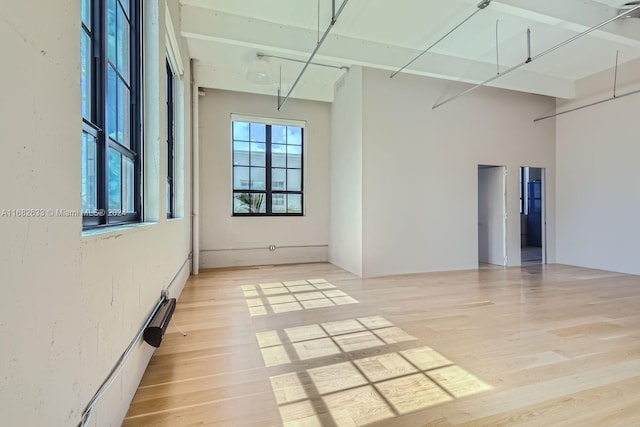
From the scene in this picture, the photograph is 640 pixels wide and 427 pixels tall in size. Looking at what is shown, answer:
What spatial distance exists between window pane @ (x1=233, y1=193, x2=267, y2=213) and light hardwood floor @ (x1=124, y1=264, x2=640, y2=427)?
242 cm

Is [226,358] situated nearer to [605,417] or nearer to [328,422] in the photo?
[328,422]

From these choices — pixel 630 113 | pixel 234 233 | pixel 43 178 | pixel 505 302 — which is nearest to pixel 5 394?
pixel 43 178

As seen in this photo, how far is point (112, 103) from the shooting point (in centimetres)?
194

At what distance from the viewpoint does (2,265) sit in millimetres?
767

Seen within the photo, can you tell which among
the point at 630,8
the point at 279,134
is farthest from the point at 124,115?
the point at 630,8

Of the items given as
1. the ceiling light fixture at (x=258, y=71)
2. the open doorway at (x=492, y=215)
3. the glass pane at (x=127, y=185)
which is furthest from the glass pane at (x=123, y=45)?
the open doorway at (x=492, y=215)

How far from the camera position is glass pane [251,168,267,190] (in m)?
6.55

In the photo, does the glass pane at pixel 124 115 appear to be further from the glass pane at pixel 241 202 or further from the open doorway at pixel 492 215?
the open doorway at pixel 492 215

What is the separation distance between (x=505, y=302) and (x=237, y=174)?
207 inches

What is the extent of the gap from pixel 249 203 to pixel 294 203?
995 mm

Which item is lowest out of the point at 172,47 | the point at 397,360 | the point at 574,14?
the point at 397,360

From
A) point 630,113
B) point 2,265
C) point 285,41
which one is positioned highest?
point 285,41

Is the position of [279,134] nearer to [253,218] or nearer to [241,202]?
[241,202]

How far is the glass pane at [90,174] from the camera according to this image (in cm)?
158
